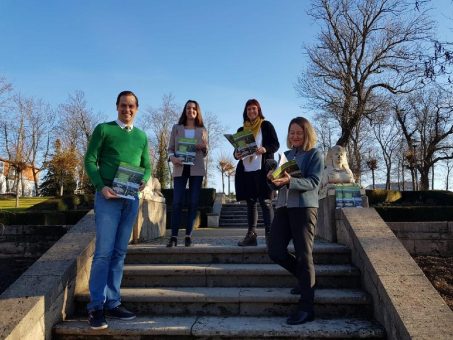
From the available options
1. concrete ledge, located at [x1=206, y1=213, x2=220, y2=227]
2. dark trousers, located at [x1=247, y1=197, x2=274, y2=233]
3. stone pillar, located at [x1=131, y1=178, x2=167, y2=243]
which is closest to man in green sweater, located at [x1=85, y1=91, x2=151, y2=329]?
dark trousers, located at [x1=247, y1=197, x2=274, y2=233]

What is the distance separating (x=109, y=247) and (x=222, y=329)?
1.29 m

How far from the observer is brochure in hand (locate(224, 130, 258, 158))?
4.90 m

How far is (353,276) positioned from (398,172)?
2141 inches

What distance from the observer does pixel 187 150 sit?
5277 millimetres

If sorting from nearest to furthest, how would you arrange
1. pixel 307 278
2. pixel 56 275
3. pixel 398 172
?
pixel 307 278
pixel 56 275
pixel 398 172

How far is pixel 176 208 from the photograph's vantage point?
5305mm

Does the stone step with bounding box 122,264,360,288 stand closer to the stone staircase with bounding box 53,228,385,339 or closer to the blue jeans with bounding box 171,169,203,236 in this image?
the stone staircase with bounding box 53,228,385,339

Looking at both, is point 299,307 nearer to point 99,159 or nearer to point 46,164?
point 99,159

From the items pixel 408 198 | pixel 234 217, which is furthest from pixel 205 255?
pixel 408 198

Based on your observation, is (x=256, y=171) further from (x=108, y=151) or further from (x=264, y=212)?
(x=108, y=151)

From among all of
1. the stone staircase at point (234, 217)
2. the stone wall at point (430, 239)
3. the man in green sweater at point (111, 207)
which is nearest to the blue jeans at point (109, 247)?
the man in green sweater at point (111, 207)

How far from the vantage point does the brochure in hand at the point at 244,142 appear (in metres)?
4.90

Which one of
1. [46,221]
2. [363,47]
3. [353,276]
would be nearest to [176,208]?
[353,276]

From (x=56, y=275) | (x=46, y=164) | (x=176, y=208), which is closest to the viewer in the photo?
(x=56, y=275)
